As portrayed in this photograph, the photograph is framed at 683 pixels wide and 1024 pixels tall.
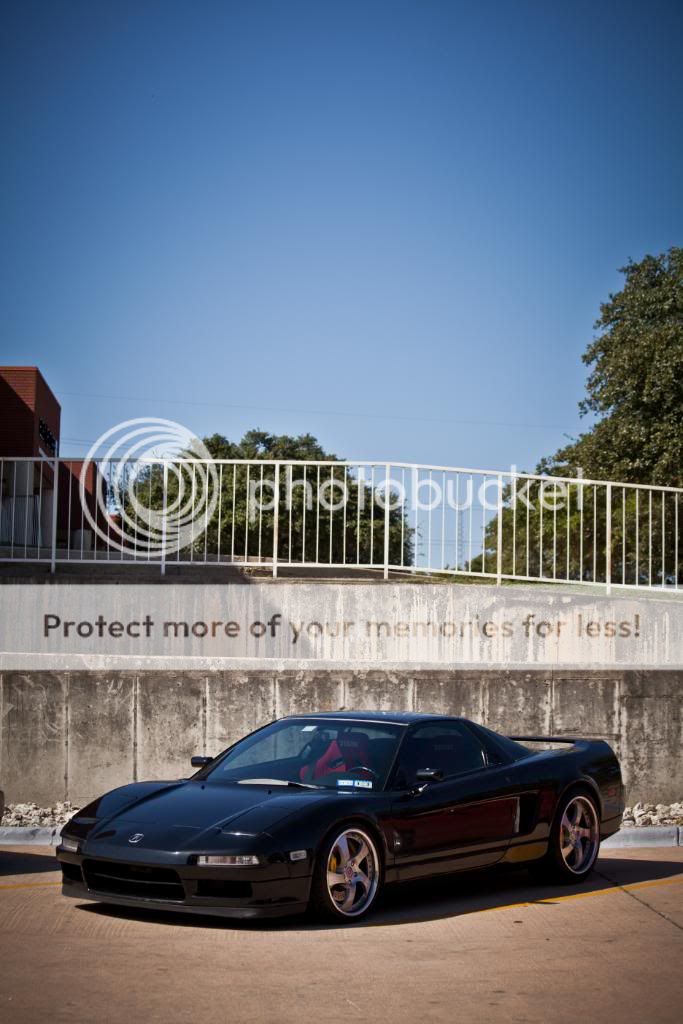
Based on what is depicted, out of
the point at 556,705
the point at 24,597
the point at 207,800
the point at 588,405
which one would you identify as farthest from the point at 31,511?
the point at 588,405

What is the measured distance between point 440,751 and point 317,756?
79 cm

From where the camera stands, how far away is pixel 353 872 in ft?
23.4

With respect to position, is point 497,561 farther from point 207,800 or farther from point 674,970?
point 674,970

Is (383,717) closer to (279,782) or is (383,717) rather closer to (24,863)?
(279,782)

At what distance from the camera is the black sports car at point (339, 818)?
6.77 metres

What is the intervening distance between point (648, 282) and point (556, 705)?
102 feet

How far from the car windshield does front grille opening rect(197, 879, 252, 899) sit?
1.06 meters

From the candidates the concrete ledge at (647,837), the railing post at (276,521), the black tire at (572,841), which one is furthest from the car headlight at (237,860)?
the railing post at (276,521)

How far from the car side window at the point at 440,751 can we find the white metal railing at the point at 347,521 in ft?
20.3

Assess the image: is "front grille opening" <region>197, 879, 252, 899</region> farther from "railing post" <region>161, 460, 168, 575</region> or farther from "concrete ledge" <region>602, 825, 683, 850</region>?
"railing post" <region>161, 460, 168, 575</region>

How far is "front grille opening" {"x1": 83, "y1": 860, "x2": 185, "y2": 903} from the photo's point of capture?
6785 mm

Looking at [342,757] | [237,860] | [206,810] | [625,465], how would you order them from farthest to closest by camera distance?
[625,465], [342,757], [206,810], [237,860]

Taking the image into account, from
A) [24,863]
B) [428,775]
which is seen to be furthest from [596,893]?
[24,863]

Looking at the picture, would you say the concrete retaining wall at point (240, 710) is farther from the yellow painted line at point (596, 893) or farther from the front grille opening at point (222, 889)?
the front grille opening at point (222, 889)
